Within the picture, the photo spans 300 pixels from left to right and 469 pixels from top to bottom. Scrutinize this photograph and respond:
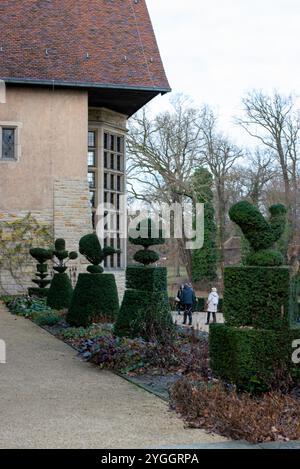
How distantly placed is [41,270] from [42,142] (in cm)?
378

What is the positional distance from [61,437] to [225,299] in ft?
7.98

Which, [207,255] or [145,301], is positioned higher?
[207,255]

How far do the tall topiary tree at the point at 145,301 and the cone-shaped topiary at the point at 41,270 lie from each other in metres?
7.06

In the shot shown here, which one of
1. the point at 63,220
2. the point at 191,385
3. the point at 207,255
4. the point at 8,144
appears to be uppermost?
the point at 8,144

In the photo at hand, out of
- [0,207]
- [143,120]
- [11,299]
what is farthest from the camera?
[143,120]

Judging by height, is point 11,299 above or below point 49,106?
below

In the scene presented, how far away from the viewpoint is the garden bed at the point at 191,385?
5.97 meters

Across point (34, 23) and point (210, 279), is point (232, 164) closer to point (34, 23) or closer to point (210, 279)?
point (210, 279)

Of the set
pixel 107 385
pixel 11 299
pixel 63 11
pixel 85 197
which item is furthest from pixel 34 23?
pixel 107 385

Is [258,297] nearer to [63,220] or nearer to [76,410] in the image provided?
[76,410]

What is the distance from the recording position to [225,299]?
24.4ft

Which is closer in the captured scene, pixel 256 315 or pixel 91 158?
pixel 256 315

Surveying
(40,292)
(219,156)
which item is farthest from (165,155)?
(40,292)

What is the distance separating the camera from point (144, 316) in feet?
35.7
